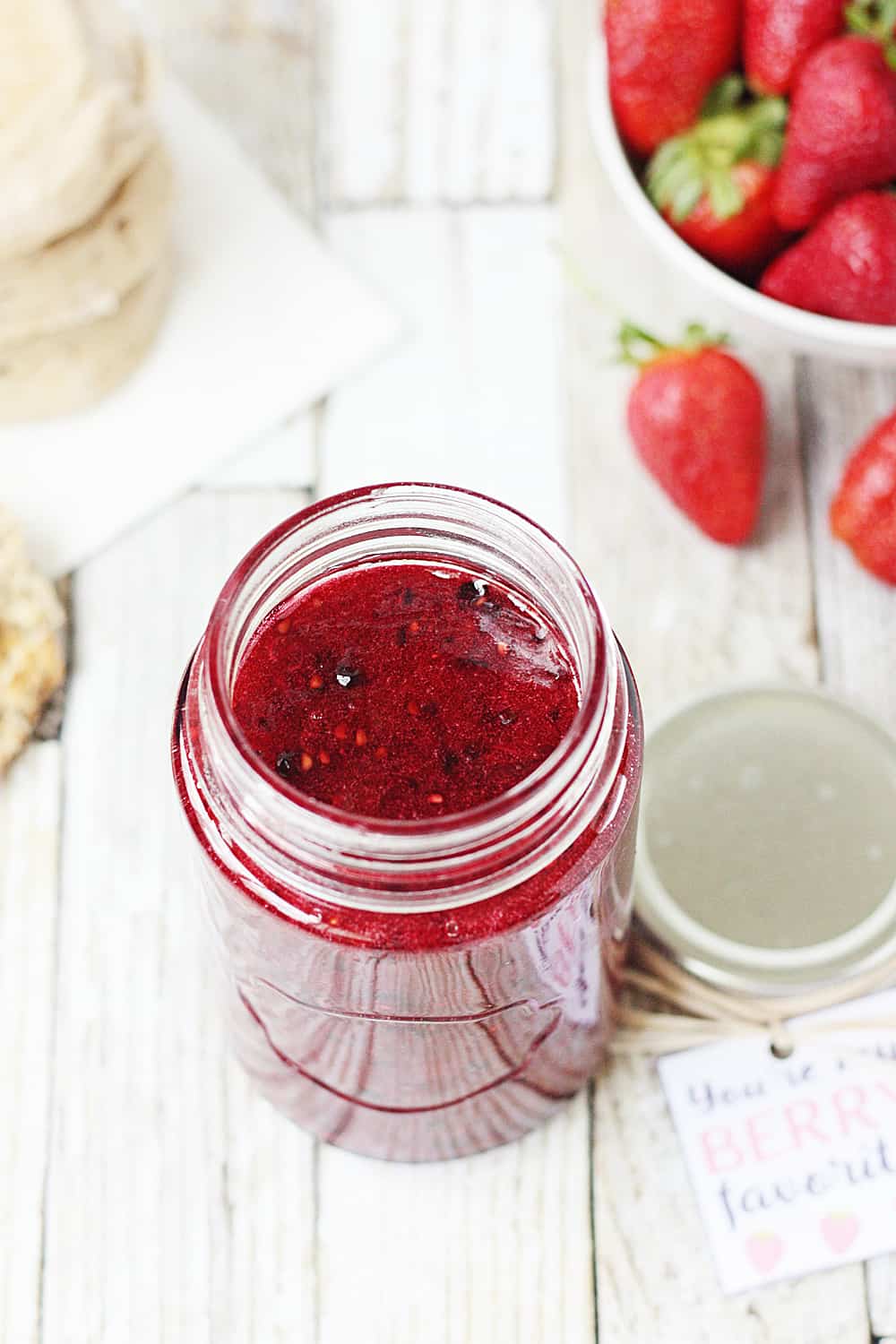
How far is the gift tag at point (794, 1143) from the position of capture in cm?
100

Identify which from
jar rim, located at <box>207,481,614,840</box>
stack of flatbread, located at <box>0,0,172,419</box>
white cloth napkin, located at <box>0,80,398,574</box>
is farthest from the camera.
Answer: white cloth napkin, located at <box>0,80,398,574</box>

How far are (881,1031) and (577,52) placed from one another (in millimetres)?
880

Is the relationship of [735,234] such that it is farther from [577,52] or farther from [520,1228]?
[520,1228]

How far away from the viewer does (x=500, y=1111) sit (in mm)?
988

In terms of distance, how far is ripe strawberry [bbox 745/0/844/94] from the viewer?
3.72 ft

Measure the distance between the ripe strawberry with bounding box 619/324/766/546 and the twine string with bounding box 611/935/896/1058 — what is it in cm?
34

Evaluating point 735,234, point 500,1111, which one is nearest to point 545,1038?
point 500,1111

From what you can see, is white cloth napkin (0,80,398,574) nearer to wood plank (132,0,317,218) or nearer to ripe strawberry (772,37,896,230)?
wood plank (132,0,317,218)

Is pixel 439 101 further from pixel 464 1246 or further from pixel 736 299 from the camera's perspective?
pixel 464 1246

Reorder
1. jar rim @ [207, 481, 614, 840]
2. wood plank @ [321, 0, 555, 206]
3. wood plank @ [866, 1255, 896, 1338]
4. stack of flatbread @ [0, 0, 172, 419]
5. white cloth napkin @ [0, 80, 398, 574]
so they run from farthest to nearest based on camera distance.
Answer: wood plank @ [321, 0, 555, 206], white cloth napkin @ [0, 80, 398, 574], stack of flatbread @ [0, 0, 172, 419], wood plank @ [866, 1255, 896, 1338], jar rim @ [207, 481, 614, 840]

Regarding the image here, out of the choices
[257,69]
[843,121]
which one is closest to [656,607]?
[843,121]

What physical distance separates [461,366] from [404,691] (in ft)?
1.76

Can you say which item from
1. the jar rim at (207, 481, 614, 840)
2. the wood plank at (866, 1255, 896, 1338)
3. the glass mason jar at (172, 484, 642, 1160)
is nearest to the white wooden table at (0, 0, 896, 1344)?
the wood plank at (866, 1255, 896, 1338)

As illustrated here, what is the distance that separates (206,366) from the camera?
4.21 feet
